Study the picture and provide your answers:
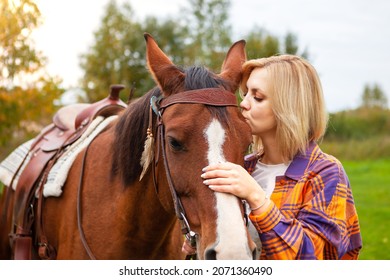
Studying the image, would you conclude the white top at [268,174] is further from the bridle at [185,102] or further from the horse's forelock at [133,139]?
the horse's forelock at [133,139]

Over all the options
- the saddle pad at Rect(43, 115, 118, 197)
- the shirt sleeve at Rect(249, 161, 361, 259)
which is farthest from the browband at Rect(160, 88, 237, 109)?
the saddle pad at Rect(43, 115, 118, 197)

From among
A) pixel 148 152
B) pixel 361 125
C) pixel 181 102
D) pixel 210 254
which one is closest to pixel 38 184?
pixel 148 152

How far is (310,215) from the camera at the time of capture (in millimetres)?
2041

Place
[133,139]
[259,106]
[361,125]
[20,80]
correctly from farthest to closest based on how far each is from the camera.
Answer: [361,125] < [20,80] < [133,139] < [259,106]

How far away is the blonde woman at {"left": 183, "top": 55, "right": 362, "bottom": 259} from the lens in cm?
197

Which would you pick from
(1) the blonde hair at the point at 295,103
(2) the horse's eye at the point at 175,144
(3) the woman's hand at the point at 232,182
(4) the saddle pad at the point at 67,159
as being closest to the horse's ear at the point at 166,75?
(2) the horse's eye at the point at 175,144

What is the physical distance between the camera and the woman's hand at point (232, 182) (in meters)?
1.88

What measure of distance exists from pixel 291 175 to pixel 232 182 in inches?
17.5

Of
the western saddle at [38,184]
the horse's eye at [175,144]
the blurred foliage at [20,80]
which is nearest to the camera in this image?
the horse's eye at [175,144]

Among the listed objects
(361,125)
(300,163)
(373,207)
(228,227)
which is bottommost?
(361,125)

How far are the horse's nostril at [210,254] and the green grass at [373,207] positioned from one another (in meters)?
4.80

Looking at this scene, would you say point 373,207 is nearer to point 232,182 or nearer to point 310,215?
point 310,215

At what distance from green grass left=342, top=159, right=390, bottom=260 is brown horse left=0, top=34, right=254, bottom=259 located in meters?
4.34

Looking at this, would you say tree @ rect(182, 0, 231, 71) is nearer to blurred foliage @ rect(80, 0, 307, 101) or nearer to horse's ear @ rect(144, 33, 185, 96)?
blurred foliage @ rect(80, 0, 307, 101)
